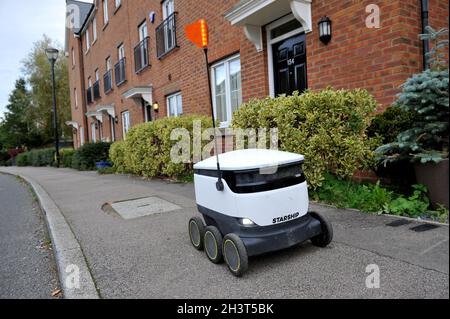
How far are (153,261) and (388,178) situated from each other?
→ 3.40 m

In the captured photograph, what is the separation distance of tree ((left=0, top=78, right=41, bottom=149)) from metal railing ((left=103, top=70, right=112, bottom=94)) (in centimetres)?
2353

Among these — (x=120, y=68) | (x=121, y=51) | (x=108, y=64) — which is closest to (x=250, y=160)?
(x=120, y=68)

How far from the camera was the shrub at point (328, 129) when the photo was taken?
15.2 ft

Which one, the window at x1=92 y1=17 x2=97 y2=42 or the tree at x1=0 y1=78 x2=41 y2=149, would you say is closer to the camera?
the window at x1=92 y1=17 x2=97 y2=42

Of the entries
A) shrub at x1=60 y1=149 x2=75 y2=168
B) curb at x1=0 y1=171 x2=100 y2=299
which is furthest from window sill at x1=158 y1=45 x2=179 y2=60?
shrub at x1=60 y1=149 x2=75 y2=168

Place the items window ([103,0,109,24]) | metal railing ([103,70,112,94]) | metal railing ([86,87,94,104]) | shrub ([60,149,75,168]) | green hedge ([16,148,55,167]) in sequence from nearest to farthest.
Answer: window ([103,0,109,24])
metal railing ([103,70,112,94])
shrub ([60,149,75,168])
metal railing ([86,87,94,104])
green hedge ([16,148,55,167])

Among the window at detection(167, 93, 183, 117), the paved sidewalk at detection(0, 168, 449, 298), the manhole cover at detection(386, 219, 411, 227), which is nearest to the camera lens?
the paved sidewalk at detection(0, 168, 449, 298)

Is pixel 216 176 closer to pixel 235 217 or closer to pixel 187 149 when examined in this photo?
pixel 235 217

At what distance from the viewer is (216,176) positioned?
297cm

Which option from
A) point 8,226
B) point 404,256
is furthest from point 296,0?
point 8,226

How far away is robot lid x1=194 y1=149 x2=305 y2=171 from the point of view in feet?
9.09

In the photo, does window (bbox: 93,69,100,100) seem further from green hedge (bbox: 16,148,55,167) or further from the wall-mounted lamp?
the wall-mounted lamp

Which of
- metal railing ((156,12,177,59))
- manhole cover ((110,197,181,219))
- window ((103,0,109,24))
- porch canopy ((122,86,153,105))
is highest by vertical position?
window ((103,0,109,24))

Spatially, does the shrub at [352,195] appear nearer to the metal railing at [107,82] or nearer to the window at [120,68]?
the window at [120,68]
